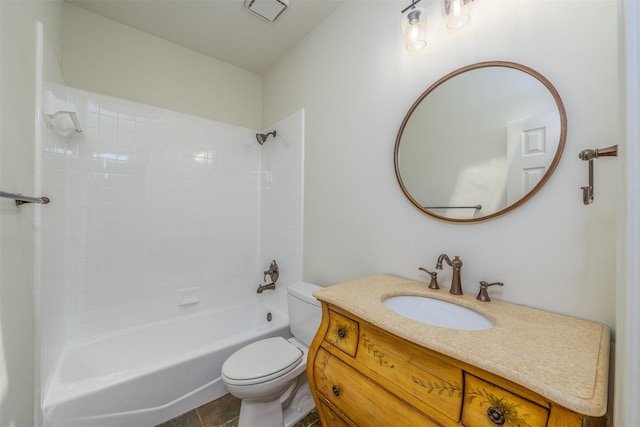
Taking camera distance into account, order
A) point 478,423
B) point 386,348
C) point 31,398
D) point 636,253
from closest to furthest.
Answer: point 636,253
point 478,423
point 386,348
point 31,398

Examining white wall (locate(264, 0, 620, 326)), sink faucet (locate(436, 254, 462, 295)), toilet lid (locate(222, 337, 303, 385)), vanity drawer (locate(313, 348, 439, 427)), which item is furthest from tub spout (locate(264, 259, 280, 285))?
sink faucet (locate(436, 254, 462, 295))

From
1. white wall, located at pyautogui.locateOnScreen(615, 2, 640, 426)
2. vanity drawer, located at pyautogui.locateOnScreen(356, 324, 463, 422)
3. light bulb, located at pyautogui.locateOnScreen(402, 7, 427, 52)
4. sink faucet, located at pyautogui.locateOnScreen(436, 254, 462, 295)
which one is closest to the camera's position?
white wall, located at pyautogui.locateOnScreen(615, 2, 640, 426)

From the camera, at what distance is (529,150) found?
3.00ft

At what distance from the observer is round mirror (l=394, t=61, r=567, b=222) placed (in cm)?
89

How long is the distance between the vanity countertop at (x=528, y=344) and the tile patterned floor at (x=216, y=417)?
1.02m

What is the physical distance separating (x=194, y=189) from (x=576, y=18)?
2382mm

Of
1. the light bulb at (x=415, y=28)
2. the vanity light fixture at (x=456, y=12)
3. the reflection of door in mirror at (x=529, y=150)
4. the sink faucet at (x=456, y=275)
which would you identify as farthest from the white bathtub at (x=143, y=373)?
the vanity light fixture at (x=456, y=12)

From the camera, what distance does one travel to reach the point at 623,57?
0.42 meters

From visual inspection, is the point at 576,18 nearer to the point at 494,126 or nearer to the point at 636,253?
the point at 494,126

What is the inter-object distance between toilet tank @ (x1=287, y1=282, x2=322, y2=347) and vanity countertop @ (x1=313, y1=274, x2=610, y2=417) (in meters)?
0.58

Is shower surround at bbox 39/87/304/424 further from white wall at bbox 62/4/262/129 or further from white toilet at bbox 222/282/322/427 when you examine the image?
white toilet at bbox 222/282/322/427

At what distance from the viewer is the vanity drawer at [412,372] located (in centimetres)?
64

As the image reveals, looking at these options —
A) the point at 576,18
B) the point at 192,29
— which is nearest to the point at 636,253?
the point at 576,18

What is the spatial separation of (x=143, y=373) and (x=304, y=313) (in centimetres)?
92
